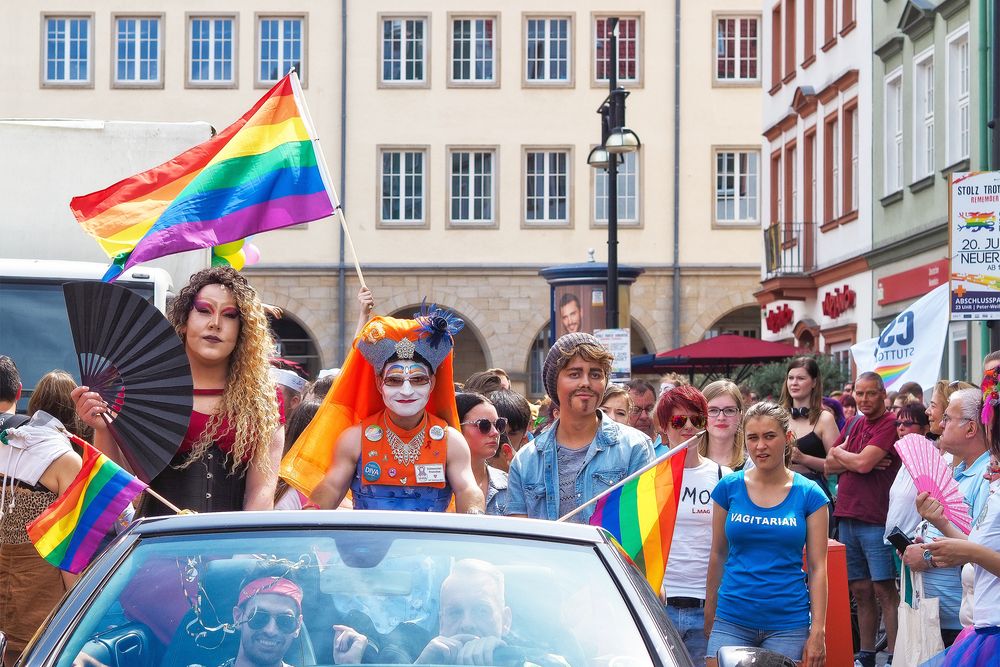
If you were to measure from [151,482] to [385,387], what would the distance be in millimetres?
975

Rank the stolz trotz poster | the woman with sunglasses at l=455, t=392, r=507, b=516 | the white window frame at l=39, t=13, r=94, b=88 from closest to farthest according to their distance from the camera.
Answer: the woman with sunglasses at l=455, t=392, r=507, b=516 < the stolz trotz poster < the white window frame at l=39, t=13, r=94, b=88

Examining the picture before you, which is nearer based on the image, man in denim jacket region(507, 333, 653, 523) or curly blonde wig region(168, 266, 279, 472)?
curly blonde wig region(168, 266, 279, 472)

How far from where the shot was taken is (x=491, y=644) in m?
4.04

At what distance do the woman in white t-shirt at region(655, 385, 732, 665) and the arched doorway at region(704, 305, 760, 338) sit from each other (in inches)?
1400

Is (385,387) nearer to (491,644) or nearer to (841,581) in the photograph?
(491,644)

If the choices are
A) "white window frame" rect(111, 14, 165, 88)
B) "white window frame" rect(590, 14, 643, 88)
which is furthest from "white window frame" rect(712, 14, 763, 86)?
"white window frame" rect(111, 14, 165, 88)

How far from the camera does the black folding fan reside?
20.7ft

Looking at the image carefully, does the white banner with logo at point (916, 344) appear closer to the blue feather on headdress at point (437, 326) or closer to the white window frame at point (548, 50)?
the blue feather on headdress at point (437, 326)

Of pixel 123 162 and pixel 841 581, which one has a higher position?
pixel 123 162

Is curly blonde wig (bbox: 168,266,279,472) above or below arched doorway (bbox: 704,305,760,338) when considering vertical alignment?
below

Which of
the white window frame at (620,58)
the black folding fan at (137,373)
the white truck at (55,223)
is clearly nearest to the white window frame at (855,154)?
the white window frame at (620,58)

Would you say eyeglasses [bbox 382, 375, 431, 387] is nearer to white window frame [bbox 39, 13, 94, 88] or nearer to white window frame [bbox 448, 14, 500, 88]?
white window frame [bbox 448, 14, 500, 88]

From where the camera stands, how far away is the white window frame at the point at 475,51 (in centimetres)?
4234

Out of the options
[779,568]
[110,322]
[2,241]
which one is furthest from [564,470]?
[2,241]
